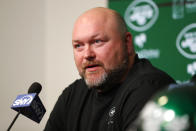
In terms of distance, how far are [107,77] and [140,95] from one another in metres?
0.22

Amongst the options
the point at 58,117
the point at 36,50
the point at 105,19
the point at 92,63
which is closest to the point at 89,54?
the point at 92,63

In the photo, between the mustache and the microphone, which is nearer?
the microphone

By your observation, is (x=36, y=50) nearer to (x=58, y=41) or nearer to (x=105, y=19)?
(x=58, y=41)

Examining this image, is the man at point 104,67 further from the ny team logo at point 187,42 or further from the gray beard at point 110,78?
the ny team logo at point 187,42

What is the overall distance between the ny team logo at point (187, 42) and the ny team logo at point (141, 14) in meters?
0.23

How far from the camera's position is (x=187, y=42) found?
7.14ft

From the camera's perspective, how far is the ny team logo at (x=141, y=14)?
2.30 m

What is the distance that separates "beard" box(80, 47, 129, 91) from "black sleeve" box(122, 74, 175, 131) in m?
0.16

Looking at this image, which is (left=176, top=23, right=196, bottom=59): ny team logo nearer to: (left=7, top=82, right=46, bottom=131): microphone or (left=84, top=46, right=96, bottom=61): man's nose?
(left=84, top=46, right=96, bottom=61): man's nose

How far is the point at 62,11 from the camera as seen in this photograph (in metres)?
2.71

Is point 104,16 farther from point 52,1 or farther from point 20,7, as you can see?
point 20,7

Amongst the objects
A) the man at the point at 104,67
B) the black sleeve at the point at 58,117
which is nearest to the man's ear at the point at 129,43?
the man at the point at 104,67

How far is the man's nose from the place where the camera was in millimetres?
1341

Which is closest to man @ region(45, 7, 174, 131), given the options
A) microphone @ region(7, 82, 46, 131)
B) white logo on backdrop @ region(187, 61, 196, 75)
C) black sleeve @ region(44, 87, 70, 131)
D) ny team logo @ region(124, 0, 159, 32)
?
black sleeve @ region(44, 87, 70, 131)
